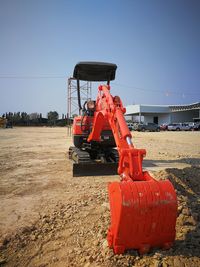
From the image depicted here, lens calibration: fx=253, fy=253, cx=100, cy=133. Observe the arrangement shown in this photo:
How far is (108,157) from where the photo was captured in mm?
8523

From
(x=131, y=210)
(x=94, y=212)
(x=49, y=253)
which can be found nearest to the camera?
(x=131, y=210)

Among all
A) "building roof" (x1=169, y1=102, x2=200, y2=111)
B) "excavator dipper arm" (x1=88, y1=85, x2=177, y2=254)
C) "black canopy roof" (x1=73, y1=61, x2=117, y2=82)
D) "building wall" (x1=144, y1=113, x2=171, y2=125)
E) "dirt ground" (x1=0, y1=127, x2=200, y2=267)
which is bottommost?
"dirt ground" (x1=0, y1=127, x2=200, y2=267)

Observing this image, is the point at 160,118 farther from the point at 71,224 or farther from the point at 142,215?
the point at 142,215

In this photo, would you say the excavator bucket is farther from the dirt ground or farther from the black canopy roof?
the black canopy roof

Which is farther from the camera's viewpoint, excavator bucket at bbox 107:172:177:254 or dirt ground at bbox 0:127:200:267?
dirt ground at bbox 0:127:200:267

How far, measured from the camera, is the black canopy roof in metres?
7.59

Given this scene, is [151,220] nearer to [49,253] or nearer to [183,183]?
[49,253]

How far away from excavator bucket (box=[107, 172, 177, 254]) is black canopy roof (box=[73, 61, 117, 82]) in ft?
17.1

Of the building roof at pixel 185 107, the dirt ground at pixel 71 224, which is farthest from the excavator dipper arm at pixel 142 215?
the building roof at pixel 185 107

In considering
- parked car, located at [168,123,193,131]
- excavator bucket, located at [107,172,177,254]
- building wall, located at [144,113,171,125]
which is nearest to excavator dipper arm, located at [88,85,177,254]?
excavator bucket, located at [107,172,177,254]

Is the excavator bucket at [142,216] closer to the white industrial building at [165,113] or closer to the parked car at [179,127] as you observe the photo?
the parked car at [179,127]

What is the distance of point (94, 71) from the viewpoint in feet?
26.0

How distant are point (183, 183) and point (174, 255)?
322cm

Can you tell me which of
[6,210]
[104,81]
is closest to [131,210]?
[6,210]
